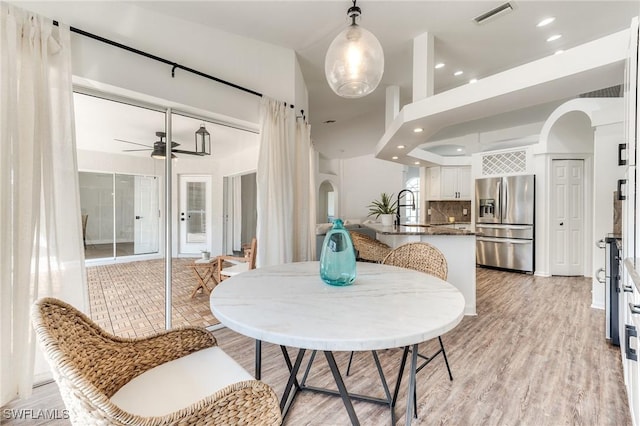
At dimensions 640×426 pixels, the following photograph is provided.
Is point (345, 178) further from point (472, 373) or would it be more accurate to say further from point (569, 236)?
point (472, 373)

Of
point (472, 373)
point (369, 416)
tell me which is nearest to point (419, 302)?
point (369, 416)

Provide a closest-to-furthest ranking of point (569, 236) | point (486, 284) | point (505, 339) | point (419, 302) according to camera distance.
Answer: point (419, 302)
point (505, 339)
point (486, 284)
point (569, 236)

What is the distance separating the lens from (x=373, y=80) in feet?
5.69

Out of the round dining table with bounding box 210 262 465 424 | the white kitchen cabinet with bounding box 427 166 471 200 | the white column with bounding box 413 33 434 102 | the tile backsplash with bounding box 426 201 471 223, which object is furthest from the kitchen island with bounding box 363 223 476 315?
the tile backsplash with bounding box 426 201 471 223

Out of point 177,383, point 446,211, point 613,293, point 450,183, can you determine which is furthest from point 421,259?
point 446,211

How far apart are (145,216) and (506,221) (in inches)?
223

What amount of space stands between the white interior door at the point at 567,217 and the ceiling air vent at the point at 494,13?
3336mm

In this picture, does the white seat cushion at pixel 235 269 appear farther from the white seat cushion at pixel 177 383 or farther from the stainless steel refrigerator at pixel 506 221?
the stainless steel refrigerator at pixel 506 221

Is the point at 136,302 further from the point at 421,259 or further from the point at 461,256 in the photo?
the point at 461,256

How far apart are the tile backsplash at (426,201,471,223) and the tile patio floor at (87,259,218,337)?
579 centimetres

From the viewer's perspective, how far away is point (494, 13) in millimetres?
2654

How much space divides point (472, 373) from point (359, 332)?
1.62 m

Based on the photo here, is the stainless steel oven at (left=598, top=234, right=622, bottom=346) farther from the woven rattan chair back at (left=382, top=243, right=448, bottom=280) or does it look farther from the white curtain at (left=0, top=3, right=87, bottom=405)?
the white curtain at (left=0, top=3, right=87, bottom=405)

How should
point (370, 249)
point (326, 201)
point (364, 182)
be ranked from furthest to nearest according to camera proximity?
point (326, 201)
point (364, 182)
point (370, 249)
